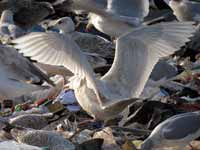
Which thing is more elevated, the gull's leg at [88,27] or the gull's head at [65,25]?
the gull's head at [65,25]

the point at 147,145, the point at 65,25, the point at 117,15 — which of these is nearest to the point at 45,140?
the point at 147,145

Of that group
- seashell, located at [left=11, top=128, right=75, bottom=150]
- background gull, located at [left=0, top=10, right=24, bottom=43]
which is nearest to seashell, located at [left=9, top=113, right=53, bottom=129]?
seashell, located at [left=11, top=128, right=75, bottom=150]

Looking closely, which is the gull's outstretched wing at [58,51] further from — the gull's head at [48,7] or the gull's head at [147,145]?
the gull's head at [48,7]

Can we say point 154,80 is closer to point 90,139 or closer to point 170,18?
point 90,139

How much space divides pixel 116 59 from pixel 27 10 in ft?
15.9

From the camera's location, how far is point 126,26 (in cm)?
1066

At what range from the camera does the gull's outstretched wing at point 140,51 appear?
700 centimetres

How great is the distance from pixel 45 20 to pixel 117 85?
480cm

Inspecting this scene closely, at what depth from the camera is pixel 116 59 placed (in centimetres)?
707

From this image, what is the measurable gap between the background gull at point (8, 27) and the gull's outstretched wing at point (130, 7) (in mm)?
1167

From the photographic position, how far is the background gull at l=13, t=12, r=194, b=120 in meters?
6.89

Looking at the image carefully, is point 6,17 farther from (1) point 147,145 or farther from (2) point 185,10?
(1) point 147,145

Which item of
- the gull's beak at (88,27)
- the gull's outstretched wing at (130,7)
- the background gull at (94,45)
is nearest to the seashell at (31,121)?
the background gull at (94,45)

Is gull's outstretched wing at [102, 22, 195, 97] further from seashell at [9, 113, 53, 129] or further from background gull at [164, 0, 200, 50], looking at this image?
background gull at [164, 0, 200, 50]
